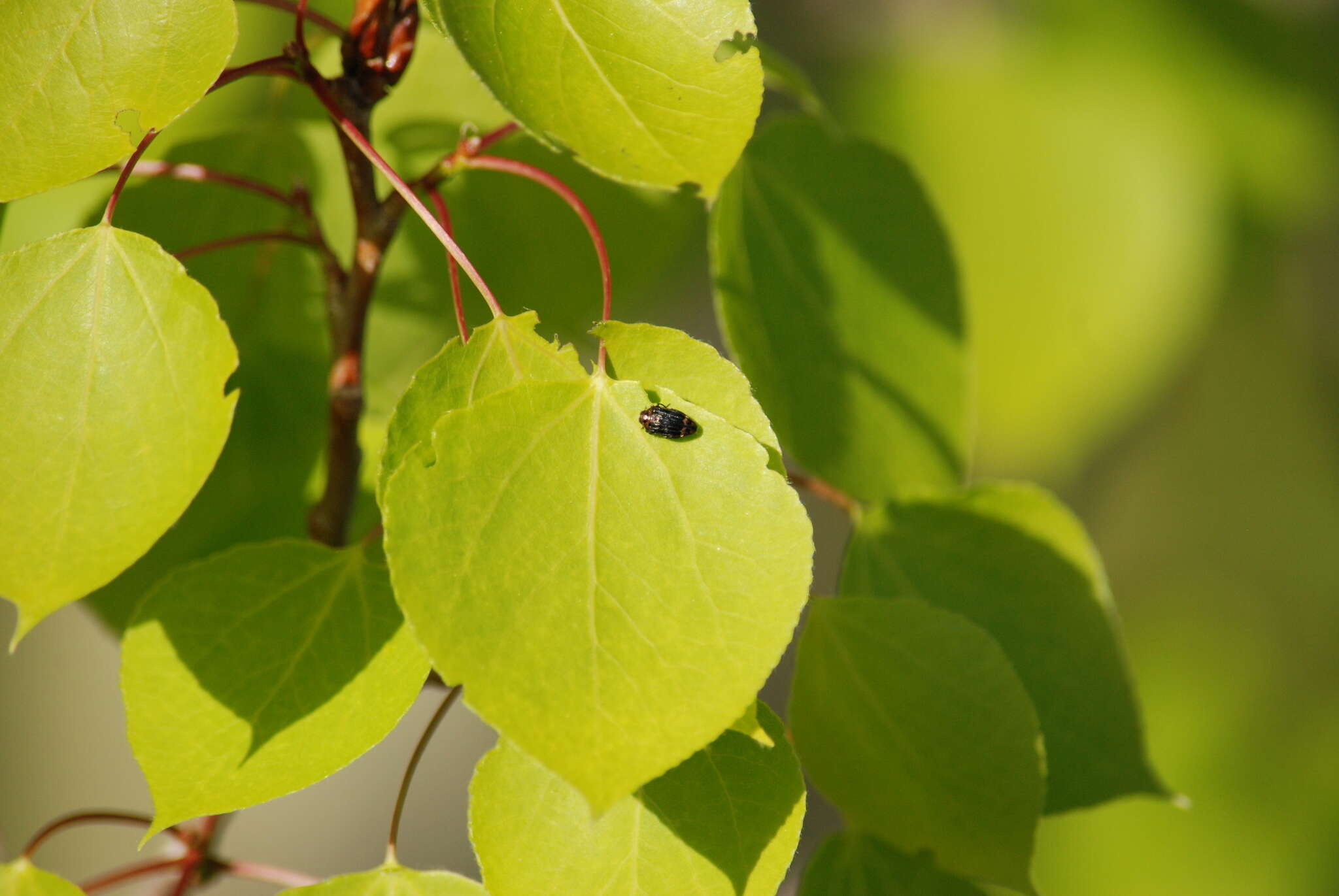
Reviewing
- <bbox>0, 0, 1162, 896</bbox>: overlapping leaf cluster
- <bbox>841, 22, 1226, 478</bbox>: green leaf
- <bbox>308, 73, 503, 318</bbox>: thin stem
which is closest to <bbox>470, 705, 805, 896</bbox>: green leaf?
<bbox>0, 0, 1162, 896</bbox>: overlapping leaf cluster

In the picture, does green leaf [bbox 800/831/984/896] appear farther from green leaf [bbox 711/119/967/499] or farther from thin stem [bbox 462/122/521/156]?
thin stem [bbox 462/122/521/156]

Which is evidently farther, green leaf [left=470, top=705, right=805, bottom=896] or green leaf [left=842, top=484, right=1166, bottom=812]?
green leaf [left=842, top=484, right=1166, bottom=812]

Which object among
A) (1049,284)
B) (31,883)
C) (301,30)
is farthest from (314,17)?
(1049,284)

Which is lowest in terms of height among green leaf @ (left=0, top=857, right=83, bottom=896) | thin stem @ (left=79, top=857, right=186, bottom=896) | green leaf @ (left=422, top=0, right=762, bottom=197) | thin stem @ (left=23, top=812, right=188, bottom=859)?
thin stem @ (left=79, top=857, right=186, bottom=896)

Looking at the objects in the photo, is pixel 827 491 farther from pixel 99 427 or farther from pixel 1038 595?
pixel 99 427

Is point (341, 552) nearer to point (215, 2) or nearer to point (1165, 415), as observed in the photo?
point (215, 2)

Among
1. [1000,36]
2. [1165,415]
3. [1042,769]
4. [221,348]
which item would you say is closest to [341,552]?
[221,348]
